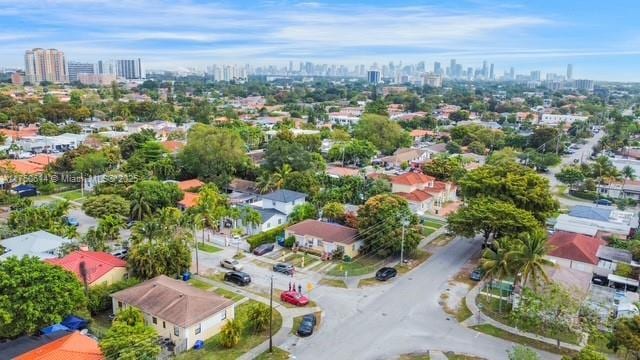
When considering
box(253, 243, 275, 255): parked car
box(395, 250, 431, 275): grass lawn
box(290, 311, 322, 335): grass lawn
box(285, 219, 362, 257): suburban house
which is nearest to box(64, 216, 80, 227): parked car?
box(253, 243, 275, 255): parked car

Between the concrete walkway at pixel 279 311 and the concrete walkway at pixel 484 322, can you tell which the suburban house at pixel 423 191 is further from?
the concrete walkway at pixel 279 311

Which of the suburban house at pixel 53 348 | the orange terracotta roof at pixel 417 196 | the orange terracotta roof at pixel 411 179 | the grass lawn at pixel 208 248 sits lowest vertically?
the grass lawn at pixel 208 248

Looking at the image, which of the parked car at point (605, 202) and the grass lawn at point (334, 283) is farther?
the parked car at point (605, 202)

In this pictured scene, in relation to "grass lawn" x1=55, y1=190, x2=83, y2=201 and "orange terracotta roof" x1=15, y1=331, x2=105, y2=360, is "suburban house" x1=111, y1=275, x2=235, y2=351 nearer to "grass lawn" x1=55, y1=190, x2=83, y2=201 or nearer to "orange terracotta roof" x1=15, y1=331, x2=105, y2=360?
"orange terracotta roof" x1=15, y1=331, x2=105, y2=360

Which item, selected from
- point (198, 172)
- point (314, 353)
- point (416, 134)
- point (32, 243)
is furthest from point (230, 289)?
point (416, 134)

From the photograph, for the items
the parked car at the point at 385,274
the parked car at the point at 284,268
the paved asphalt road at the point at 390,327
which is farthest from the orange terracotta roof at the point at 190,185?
the parked car at the point at 385,274
